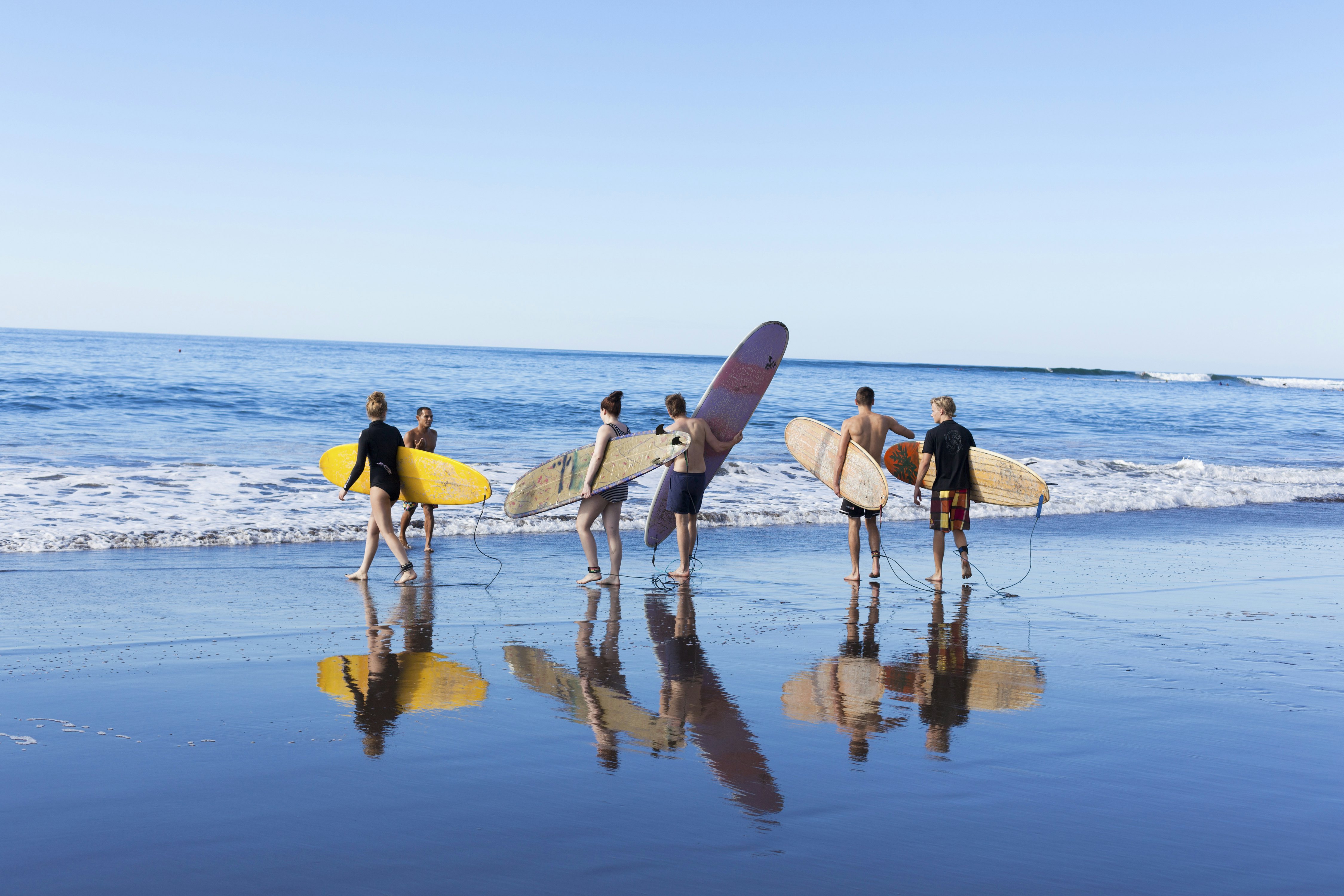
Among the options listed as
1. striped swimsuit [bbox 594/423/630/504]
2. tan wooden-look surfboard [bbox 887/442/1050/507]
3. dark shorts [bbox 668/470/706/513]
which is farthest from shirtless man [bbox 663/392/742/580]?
tan wooden-look surfboard [bbox 887/442/1050/507]

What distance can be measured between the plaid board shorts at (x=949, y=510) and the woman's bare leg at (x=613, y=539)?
2.84 metres

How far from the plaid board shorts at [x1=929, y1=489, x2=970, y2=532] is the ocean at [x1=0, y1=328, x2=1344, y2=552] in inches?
162

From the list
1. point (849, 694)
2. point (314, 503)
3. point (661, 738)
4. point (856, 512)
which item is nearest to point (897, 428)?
point (856, 512)

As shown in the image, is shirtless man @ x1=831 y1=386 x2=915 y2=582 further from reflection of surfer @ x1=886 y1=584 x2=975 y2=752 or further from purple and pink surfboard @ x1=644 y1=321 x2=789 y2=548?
reflection of surfer @ x1=886 y1=584 x2=975 y2=752

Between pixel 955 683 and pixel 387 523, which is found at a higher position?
pixel 387 523

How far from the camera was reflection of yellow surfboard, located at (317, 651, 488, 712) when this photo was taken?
4.69m

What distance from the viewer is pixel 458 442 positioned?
77.3 ft

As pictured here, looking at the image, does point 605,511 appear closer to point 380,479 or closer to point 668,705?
point 380,479

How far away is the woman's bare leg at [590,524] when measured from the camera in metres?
8.14

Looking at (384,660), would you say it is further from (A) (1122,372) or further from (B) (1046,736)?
(A) (1122,372)

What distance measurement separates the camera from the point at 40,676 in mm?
4930

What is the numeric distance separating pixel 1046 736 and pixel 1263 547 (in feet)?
27.3

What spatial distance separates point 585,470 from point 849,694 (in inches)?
168

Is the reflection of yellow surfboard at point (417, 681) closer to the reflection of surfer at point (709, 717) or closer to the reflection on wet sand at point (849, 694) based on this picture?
the reflection of surfer at point (709, 717)
